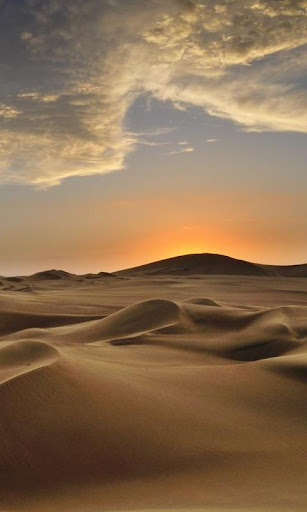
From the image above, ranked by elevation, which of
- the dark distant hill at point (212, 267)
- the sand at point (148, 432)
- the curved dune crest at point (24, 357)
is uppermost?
the dark distant hill at point (212, 267)

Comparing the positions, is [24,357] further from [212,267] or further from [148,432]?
[212,267]

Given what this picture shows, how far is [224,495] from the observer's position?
5.50 ft

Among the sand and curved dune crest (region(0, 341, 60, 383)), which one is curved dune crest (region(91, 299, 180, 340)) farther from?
curved dune crest (region(0, 341, 60, 383))

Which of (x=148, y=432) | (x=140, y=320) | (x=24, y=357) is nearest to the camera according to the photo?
(x=148, y=432)

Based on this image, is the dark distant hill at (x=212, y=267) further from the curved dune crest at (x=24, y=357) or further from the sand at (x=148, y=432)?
the curved dune crest at (x=24, y=357)

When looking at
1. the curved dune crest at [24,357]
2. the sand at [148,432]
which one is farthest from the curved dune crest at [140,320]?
the curved dune crest at [24,357]

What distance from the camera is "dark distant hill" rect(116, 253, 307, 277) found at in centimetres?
2491

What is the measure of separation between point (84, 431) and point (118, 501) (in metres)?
0.42

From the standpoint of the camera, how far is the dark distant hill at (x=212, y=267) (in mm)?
24906

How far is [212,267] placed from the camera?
25.8 m

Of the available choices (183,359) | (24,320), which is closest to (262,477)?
(183,359)

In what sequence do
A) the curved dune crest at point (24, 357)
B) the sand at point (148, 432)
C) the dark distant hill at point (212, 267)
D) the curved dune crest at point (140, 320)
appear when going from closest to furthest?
the sand at point (148, 432), the curved dune crest at point (24, 357), the curved dune crest at point (140, 320), the dark distant hill at point (212, 267)

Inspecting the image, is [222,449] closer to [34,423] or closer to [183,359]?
[34,423]

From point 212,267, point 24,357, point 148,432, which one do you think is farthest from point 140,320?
point 212,267
